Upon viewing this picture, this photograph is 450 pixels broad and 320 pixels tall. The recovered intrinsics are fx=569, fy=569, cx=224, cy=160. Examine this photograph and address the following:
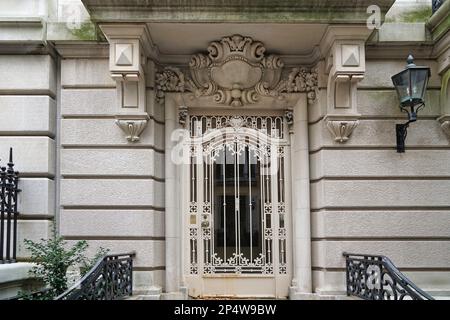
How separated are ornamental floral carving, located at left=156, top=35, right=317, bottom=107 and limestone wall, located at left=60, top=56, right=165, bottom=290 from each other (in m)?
0.58

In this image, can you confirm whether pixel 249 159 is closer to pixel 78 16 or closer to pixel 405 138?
pixel 405 138

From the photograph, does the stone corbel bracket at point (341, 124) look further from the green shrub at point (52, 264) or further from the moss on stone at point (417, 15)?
the green shrub at point (52, 264)

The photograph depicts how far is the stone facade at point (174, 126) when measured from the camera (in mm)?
9016

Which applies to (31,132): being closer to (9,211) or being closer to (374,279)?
(9,211)

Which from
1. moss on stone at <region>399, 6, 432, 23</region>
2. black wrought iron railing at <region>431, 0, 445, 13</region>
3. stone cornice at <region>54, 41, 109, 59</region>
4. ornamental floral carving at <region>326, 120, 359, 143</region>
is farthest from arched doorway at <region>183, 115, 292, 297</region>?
black wrought iron railing at <region>431, 0, 445, 13</region>

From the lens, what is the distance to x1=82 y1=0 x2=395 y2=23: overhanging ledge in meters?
8.28

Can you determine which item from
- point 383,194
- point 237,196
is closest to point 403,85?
point 383,194

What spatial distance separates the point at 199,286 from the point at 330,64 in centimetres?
424

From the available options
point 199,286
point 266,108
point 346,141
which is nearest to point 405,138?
point 346,141

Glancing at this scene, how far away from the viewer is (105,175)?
9.15 metres

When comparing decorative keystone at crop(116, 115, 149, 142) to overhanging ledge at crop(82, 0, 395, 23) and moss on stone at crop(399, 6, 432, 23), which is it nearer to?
overhanging ledge at crop(82, 0, 395, 23)

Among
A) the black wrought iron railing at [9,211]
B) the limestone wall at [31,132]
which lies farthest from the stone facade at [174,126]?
the black wrought iron railing at [9,211]

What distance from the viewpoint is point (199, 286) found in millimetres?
Result: 9562

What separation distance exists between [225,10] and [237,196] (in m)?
3.16
